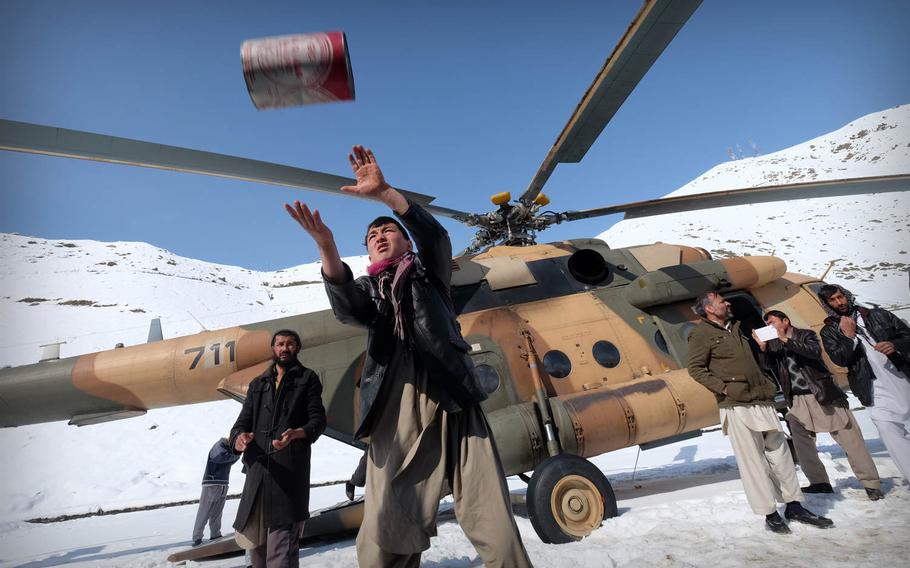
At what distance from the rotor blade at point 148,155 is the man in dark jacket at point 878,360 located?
16.1 ft

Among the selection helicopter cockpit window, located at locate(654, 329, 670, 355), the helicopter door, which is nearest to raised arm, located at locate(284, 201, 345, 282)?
helicopter cockpit window, located at locate(654, 329, 670, 355)

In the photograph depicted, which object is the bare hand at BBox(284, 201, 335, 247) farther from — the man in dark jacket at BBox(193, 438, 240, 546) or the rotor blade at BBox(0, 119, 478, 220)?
the man in dark jacket at BBox(193, 438, 240, 546)

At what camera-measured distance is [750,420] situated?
3.56 meters

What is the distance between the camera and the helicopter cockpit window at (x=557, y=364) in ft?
17.6

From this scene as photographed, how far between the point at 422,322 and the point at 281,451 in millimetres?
1814

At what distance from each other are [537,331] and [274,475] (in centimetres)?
359

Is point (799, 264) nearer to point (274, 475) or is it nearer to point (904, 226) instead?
point (904, 226)

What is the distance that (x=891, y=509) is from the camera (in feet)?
11.6

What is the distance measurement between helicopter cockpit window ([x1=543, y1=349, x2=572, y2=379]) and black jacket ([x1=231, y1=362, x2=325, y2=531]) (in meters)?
3.02

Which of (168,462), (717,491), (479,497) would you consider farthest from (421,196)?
(168,462)

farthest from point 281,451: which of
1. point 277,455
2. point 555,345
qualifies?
point 555,345

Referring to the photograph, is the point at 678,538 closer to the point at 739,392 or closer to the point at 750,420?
the point at 750,420

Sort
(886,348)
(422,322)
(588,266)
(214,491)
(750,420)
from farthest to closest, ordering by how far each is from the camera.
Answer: (588,266) → (214,491) → (886,348) → (750,420) → (422,322)

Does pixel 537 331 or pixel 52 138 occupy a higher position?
pixel 52 138
